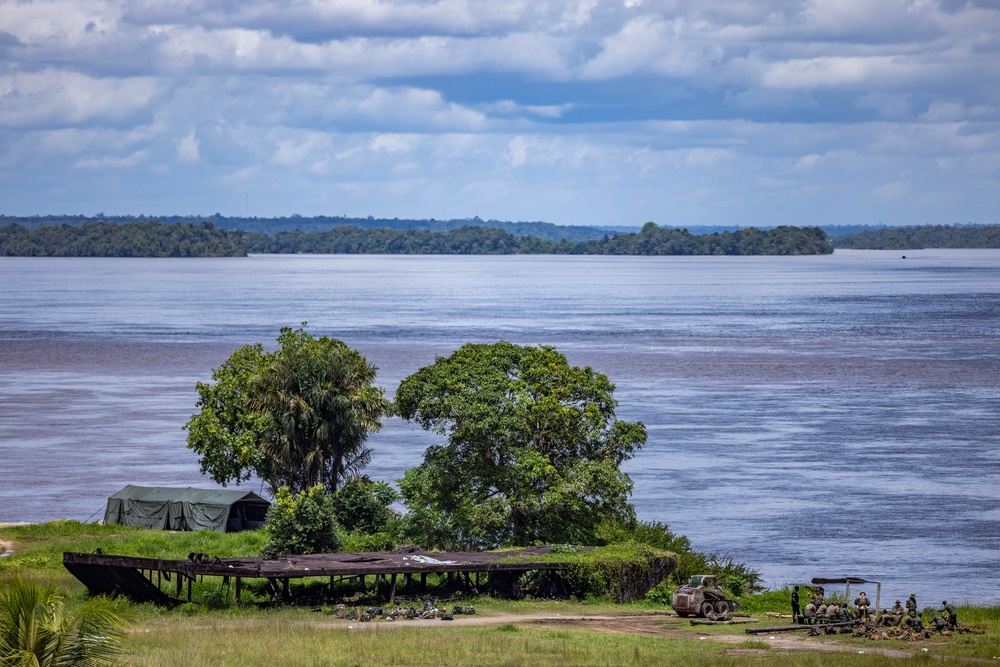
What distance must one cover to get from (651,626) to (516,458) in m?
12.4

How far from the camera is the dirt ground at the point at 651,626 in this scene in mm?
38750

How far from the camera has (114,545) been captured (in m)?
55.8

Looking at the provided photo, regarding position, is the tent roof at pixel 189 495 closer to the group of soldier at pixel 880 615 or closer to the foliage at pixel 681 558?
the foliage at pixel 681 558

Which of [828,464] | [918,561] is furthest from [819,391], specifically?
[918,561]

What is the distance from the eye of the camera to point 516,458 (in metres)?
54.3

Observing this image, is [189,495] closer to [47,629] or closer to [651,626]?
[651,626]

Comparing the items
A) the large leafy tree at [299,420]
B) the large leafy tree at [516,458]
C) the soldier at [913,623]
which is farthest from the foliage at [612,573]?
the large leafy tree at [299,420]

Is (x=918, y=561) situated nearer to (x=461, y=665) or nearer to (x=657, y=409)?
(x=461, y=665)

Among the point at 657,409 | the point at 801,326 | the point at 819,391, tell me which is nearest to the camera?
the point at 657,409

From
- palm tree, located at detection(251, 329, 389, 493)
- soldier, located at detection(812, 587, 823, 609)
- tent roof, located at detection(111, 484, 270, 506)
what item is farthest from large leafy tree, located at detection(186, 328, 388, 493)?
soldier, located at detection(812, 587, 823, 609)

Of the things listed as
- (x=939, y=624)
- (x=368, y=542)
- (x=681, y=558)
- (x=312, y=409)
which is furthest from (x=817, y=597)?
(x=312, y=409)

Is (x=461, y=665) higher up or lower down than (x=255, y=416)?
lower down

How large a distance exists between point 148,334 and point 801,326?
81657 mm

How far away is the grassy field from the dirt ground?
0.04 metres
